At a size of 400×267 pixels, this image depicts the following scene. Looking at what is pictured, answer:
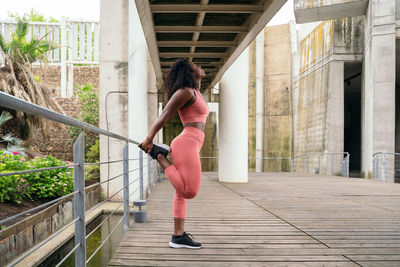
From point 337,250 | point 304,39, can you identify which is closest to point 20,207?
point 337,250

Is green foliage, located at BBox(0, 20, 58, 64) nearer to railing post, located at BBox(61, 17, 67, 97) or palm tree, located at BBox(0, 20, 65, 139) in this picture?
palm tree, located at BBox(0, 20, 65, 139)

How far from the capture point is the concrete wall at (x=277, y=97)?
66.9 feet

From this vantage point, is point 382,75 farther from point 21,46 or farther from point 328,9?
point 21,46

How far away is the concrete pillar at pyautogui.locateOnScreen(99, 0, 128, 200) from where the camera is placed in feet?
22.7

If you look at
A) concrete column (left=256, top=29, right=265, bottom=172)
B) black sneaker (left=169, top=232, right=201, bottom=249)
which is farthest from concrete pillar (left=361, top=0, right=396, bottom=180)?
black sneaker (left=169, top=232, right=201, bottom=249)

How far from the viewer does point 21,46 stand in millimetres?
8477

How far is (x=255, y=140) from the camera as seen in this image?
21.1 m

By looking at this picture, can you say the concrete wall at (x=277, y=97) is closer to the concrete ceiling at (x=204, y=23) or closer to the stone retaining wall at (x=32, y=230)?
the concrete ceiling at (x=204, y=23)

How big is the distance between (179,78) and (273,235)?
1746mm

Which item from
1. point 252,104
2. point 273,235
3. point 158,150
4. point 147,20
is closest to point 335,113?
point 252,104

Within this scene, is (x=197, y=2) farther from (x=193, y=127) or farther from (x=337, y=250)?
(x=337, y=250)

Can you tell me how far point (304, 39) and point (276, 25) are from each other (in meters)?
2.99

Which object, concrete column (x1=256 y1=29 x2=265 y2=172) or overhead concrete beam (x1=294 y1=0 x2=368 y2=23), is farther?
concrete column (x1=256 y1=29 x2=265 y2=172)

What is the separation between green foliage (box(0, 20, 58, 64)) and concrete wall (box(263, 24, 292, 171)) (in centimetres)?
1418
